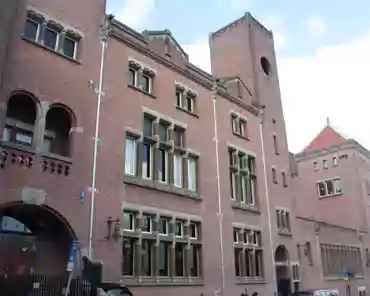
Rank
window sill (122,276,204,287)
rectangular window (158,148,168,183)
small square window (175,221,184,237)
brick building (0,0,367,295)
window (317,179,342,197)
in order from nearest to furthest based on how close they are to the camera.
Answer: brick building (0,0,367,295)
window sill (122,276,204,287)
small square window (175,221,184,237)
rectangular window (158,148,168,183)
window (317,179,342,197)

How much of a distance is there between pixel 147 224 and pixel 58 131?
530 centimetres

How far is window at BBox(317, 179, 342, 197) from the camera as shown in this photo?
42750mm

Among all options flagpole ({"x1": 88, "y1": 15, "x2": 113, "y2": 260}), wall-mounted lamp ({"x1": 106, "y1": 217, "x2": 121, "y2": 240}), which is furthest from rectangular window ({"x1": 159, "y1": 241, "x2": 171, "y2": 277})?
flagpole ({"x1": 88, "y1": 15, "x2": 113, "y2": 260})

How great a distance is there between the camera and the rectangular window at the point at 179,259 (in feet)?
→ 60.9

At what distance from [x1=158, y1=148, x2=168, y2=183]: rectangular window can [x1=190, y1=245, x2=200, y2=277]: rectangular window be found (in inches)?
→ 136

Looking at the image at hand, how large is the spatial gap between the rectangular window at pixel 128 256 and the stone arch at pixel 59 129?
4233 millimetres

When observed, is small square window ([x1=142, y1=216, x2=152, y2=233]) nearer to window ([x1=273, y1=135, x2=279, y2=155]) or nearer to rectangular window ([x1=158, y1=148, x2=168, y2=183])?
rectangular window ([x1=158, y1=148, x2=168, y2=183])

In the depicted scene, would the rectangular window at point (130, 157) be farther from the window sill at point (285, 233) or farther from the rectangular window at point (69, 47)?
the window sill at point (285, 233)

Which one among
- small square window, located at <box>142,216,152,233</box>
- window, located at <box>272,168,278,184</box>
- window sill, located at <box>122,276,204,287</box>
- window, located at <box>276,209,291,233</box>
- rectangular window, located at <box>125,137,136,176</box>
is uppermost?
window, located at <box>272,168,278,184</box>

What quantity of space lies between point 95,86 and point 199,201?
24.7ft

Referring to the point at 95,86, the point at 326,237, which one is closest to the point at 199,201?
the point at 95,86

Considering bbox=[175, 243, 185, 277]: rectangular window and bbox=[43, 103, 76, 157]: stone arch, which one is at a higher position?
bbox=[43, 103, 76, 157]: stone arch

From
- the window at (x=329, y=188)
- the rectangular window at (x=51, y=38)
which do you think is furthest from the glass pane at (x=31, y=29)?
the window at (x=329, y=188)

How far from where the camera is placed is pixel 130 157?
59.3 feet
